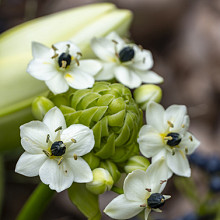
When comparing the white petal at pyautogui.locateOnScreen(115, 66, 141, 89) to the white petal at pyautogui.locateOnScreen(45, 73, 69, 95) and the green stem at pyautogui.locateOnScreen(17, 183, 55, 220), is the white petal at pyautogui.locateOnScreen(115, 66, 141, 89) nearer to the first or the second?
the white petal at pyautogui.locateOnScreen(45, 73, 69, 95)

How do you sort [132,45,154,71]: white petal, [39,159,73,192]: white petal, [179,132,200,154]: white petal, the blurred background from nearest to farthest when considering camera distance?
[39,159,73,192]: white petal
[179,132,200,154]: white petal
[132,45,154,71]: white petal
the blurred background

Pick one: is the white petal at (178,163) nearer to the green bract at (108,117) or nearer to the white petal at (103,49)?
the green bract at (108,117)

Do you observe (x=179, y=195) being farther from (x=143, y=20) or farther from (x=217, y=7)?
(x=217, y=7)

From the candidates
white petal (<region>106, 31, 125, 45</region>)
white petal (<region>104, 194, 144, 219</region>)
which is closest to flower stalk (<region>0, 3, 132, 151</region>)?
white petal (<region>106, 31, 125, 45</region>)

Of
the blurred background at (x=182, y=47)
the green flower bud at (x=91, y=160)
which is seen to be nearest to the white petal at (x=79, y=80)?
the green flower bud at (x=91, y=160)

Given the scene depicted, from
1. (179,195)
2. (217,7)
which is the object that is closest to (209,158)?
(179,195)

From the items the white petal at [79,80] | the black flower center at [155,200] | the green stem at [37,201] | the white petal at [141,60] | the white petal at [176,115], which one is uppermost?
the white petal at [79,80]
